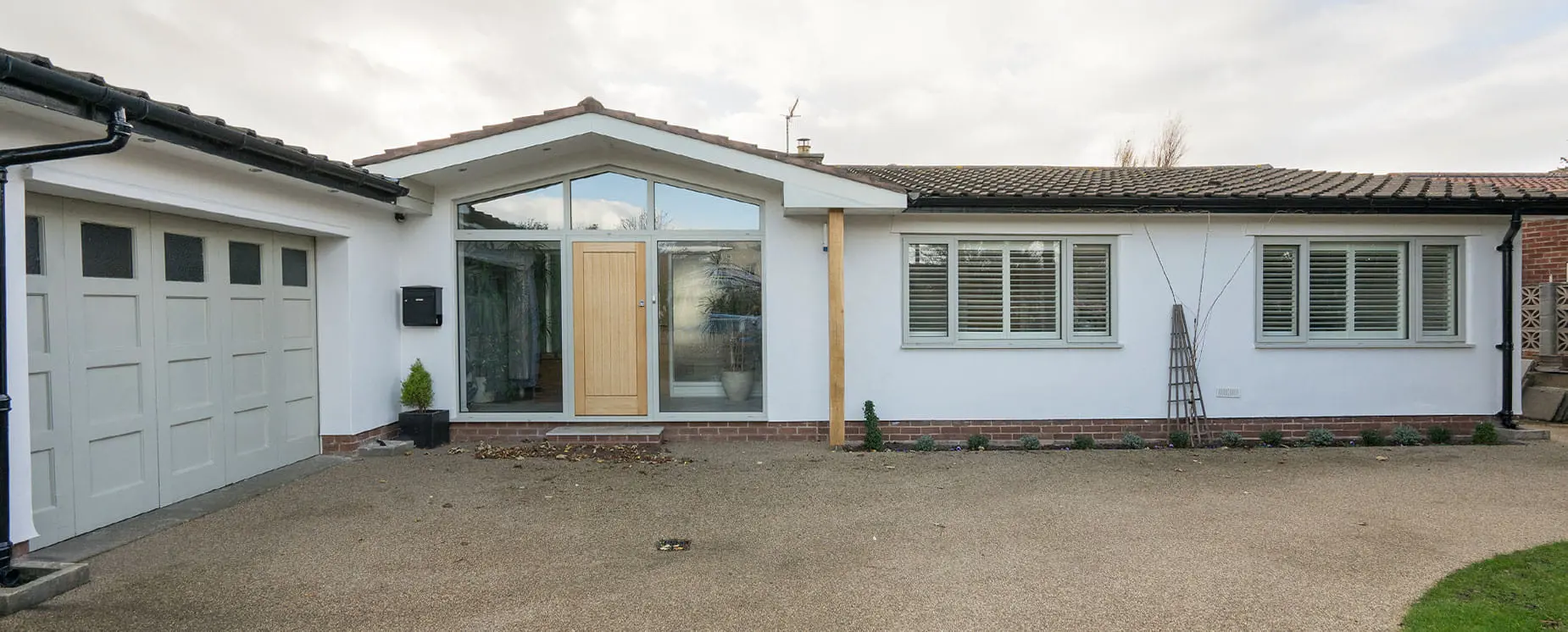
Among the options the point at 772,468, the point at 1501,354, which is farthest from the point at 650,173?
the point at 1501,354

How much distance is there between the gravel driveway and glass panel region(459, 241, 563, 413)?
126 cm

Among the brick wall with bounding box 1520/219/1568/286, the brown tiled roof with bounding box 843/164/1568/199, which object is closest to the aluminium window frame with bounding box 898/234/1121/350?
the brown tiled roof with bounding box 843/164/1568/199

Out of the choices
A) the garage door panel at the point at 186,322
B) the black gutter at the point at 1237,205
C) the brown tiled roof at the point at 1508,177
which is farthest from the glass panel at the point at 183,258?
the brown tiled roof at the point at 1508,177

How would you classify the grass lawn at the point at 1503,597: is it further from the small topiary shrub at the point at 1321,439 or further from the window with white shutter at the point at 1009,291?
the window with white shutter at the point at 1009,291

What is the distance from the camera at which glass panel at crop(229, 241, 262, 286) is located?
585 centimetres

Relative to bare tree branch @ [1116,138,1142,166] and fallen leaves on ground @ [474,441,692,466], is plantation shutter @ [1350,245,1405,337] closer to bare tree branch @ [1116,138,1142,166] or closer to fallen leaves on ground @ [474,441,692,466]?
fallen leaves on ground @ [474,441,692,466]

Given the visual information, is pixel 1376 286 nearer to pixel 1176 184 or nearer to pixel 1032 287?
pixel 1176 184

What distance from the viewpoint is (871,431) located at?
747 cm

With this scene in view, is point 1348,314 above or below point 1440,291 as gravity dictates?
below

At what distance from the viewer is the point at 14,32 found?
8.52 m

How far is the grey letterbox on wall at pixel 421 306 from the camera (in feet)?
25.2

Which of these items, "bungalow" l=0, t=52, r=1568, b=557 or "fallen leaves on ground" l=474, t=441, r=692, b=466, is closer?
"fallen leaves on ground" l=474, t=441, r=692, b=466

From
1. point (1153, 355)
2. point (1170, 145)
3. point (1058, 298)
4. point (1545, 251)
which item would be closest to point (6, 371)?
point (1058, 298)

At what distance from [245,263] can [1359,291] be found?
11173mm
